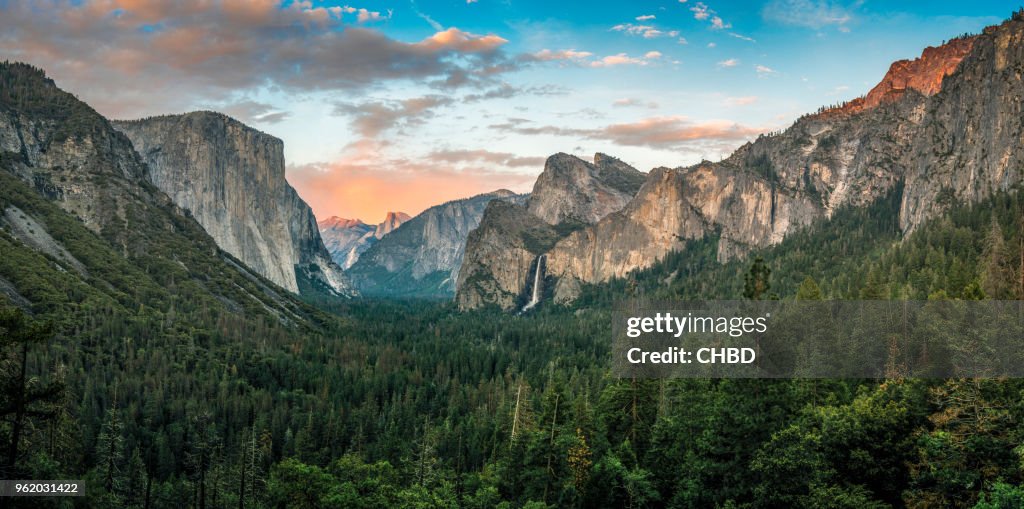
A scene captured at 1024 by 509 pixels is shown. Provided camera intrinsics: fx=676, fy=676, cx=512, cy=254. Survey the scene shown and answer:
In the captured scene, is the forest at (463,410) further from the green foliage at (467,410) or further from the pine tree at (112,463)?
the pine tree at (112,463)

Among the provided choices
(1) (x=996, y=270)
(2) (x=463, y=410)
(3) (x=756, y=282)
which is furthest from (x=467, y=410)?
(1) (x=996, y=270)

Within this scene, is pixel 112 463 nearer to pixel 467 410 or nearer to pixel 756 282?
pixel 756 282

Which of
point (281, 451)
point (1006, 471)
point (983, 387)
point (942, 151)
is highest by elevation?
point (942, 151)

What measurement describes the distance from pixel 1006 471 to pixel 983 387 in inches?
281

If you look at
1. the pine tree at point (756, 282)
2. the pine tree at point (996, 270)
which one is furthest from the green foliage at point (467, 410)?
the pine tree at point (996, 270)

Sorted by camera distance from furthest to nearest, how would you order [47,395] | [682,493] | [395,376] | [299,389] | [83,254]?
[83,254]
[395,376]
[299,389]
[682,493]
[47,395]

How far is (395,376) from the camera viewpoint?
13500 cm

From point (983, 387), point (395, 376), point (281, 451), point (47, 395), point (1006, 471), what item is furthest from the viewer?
point (395, 376)

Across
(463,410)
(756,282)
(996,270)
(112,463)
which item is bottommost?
(463,410)

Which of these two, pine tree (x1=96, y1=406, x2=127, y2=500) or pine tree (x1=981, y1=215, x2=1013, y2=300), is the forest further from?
pine tree (x1=981, y1=215, x2=1013, y2=300)

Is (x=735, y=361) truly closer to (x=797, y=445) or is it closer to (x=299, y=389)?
(x=797, y=445)

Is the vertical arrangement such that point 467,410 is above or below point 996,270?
below

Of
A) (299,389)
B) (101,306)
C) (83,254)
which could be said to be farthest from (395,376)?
(83,254)

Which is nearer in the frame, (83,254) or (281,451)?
(281,451)
